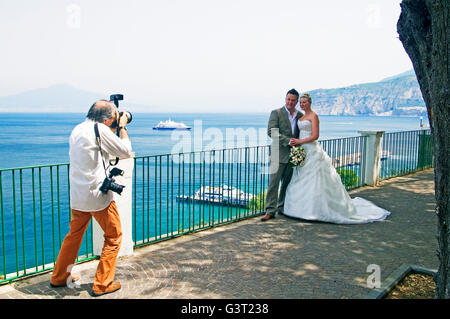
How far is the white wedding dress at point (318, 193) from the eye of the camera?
7.75m

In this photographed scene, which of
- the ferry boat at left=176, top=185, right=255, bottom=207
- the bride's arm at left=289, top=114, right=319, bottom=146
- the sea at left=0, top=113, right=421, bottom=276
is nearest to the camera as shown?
the sea at left=0, top=113, right=421, bottom=276

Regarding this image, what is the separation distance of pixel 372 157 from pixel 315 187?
14.2ft

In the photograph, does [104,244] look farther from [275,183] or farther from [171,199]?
[171,199]

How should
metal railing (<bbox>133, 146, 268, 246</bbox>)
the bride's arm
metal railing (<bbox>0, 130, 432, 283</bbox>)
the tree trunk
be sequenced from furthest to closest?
the bride's arm → metal railing (<bbox>133, 146, 268, 246</bbox>) → metal railing (<bbox>0, 130, 432, 283</bbox>) → the tree trunk

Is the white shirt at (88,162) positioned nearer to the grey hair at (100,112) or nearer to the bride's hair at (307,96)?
the grey hair at (100,112)

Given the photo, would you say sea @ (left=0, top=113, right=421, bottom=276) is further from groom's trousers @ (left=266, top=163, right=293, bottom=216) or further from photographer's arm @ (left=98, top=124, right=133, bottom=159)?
photographer's arm @ (left=98, top=124, right=133, bottom=159)

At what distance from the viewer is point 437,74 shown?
11.9ft

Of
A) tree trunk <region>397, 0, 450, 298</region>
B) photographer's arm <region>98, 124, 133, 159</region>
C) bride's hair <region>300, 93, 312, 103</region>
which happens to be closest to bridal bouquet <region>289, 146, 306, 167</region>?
bride's hair <region>300, 93, 312, 103</region>

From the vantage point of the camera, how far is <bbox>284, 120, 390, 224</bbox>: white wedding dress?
775 centimetres

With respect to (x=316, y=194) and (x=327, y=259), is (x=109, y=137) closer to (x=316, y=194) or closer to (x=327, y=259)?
(x=327, y=259)

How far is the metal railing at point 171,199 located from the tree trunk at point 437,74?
325 cm

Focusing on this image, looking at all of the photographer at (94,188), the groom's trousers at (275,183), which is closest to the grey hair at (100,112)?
the photographer at (94,188)

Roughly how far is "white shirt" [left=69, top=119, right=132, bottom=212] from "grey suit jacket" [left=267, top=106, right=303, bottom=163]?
3954mm

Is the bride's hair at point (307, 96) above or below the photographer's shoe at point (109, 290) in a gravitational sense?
above
